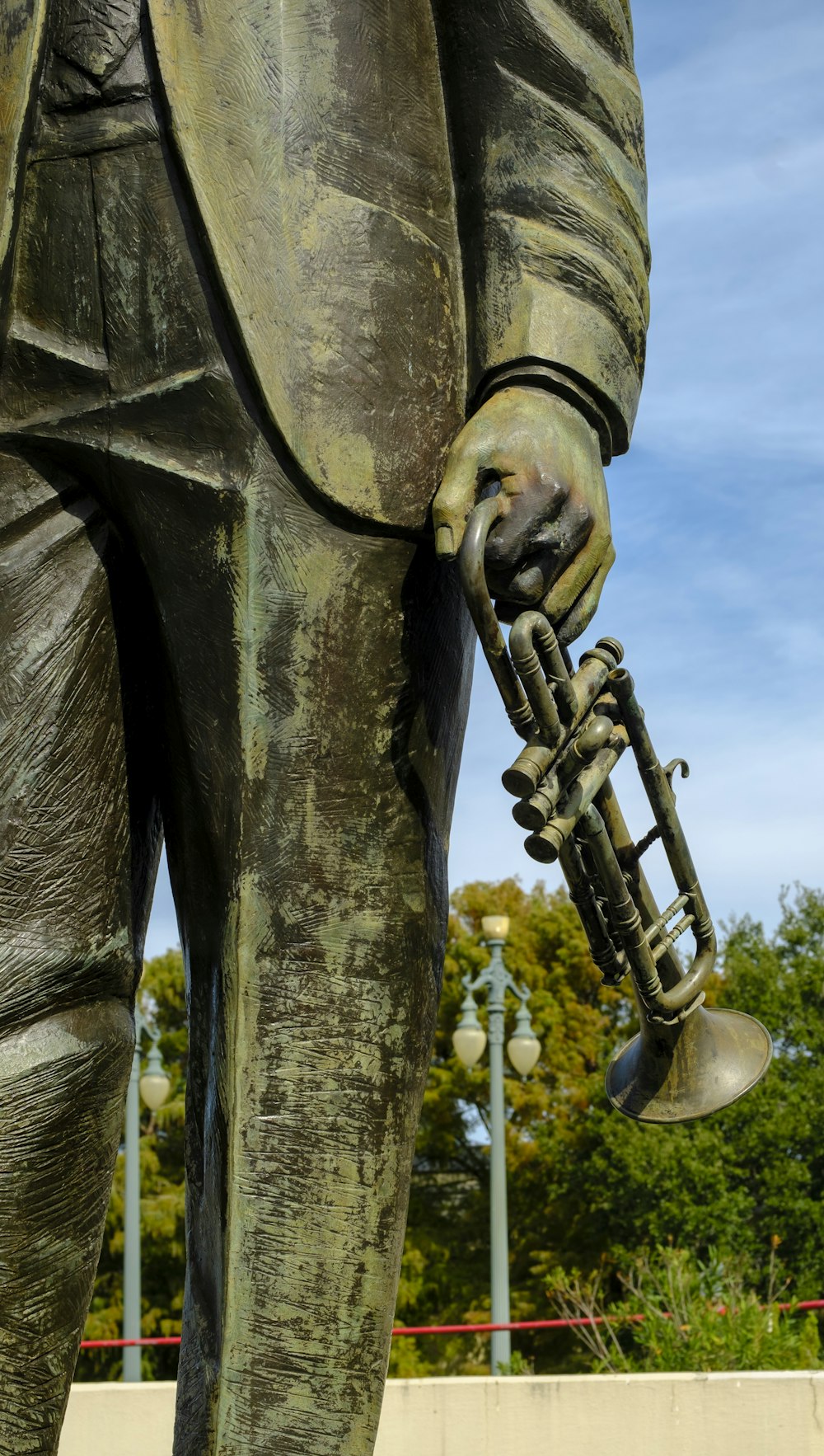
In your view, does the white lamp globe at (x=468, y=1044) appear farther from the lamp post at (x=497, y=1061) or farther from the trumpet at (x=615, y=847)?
the trumpet at (x=615, y=847)

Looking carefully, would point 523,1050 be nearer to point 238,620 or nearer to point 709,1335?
point 709,1335

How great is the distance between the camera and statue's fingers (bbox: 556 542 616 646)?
247 cm

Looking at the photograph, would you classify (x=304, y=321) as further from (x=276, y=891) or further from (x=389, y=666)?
(x=276, y=891)

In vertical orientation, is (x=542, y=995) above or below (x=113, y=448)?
above

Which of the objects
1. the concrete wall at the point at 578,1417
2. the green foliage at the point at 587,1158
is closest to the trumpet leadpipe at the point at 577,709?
the concrete wall at the point at 578,1417

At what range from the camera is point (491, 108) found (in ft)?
8.54

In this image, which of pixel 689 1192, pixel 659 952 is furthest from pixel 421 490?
pixel 689 1192

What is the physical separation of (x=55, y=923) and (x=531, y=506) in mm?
790

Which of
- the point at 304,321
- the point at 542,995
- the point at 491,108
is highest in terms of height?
the point at 542,995

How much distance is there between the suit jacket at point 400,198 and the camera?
2.37m

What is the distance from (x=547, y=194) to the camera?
2.56 metres

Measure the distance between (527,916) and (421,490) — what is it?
33.4 meters

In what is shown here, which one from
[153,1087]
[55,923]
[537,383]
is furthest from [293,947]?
[153,1087]

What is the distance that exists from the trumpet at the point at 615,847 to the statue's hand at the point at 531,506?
0.12 ft
